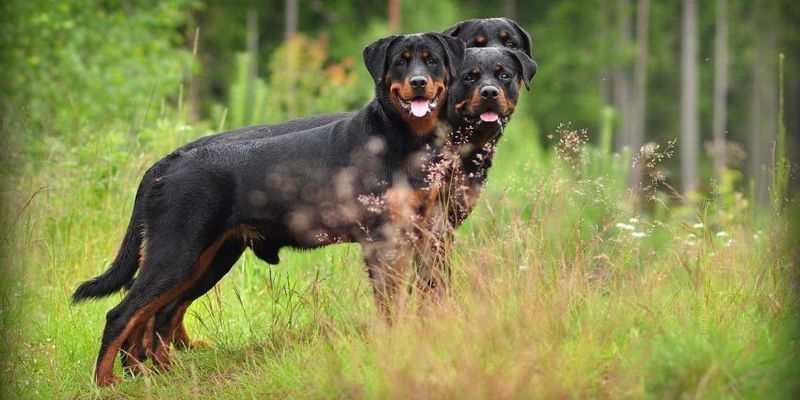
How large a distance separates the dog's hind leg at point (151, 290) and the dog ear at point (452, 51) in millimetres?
1682

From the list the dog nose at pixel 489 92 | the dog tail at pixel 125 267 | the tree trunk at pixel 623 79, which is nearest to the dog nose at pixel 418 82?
the dog nose at pixel 489 92

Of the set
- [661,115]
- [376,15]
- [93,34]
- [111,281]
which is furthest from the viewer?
[661,115]

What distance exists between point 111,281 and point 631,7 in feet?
108

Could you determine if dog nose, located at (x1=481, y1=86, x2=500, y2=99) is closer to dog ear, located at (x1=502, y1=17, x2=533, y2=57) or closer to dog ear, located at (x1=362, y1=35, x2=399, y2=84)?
dog ear, located at (x1=362, y1=35, x2=399, y2=84)

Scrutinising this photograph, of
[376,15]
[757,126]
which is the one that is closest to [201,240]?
[376,15]

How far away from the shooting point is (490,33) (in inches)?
258

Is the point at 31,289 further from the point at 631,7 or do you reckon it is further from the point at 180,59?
the point at 631,7

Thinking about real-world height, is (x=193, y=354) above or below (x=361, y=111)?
below

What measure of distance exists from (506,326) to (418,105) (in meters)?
1.64

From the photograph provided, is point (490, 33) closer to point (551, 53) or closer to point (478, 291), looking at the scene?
point (478, 291)

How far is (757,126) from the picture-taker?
130 feet

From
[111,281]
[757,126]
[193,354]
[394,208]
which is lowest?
[757,126]

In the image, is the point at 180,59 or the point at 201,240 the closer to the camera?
the point at 201,240

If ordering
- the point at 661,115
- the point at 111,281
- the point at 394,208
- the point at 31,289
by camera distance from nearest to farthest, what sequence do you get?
the point at 394,208, the point at 111,281, the point at 31,289, the point at 661,115
